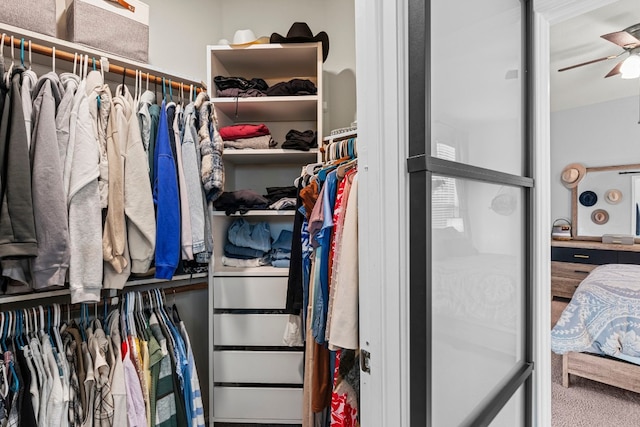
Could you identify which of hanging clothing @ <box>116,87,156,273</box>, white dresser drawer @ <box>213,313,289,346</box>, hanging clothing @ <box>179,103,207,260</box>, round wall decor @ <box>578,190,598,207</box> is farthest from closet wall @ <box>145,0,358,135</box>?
round wall decor @ <box>578,190,598,207</box>

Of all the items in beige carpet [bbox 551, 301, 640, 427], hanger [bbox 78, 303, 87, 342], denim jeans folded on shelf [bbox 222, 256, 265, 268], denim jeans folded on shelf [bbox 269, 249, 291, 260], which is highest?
denim jeans folded on shelf [bbox 269, 249, 291, 260]

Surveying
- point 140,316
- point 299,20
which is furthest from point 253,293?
point 299,20

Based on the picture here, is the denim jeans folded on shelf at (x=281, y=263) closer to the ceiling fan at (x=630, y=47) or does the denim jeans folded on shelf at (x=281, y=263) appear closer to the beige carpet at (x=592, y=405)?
the beige carpet at (x=592, y=405)

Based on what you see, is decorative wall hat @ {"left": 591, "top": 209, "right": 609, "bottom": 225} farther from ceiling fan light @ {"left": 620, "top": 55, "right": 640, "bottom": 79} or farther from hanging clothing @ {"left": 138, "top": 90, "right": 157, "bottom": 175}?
hanging clothing @ {"left": 138, "top": 90, "right": 157, "bottom": 175}

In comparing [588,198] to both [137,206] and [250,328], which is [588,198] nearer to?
[250,328]

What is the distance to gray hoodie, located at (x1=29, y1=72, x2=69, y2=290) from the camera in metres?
1.15

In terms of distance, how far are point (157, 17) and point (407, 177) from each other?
6.33ft

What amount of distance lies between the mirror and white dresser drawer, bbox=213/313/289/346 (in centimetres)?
436

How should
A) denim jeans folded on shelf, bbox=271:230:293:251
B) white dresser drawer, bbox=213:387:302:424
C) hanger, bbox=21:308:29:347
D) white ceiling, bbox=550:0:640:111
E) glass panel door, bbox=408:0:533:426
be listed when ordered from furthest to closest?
1. white ceiling, bbox=550:0:640:111
2. denim jeans folded on shelf, bbox=271:230:293:251
3. white dresser drawer, bbox=213:387:302:424
4. hanger, bbox=21:308:29:347
5. glass panel door, bbox=408:0:533:426

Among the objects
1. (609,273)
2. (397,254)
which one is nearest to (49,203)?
(397,254)

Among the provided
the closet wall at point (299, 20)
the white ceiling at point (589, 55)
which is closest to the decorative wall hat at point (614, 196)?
the white ceiling at point (589, 55)

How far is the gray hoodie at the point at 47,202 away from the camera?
1.15m

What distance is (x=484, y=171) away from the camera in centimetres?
86

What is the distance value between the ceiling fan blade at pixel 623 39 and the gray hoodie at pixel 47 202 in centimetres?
294
